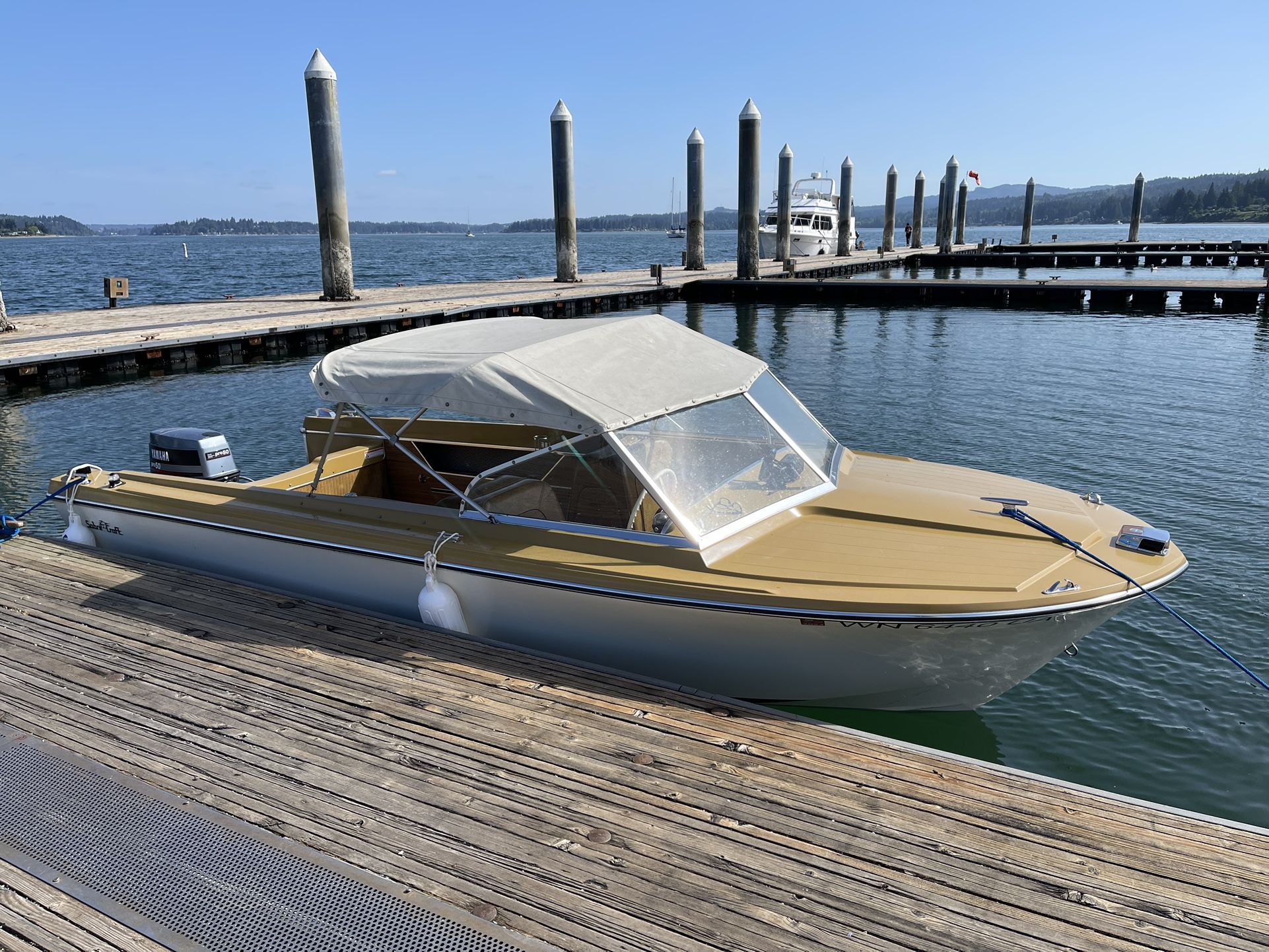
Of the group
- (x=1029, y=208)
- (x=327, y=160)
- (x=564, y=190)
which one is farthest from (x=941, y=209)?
(x=327, y=160)

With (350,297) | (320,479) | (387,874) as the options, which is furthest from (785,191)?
(387,874)

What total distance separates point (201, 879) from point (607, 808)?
1.63m

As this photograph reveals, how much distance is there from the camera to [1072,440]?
12.5 metres

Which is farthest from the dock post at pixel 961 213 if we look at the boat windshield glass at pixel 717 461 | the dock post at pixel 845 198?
the boat windshield glass at pixel 717 461

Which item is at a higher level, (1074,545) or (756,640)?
(1074,545)

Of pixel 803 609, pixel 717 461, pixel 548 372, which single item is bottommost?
pixel 803 609

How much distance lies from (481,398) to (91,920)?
3015 mm

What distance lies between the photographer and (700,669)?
16.2 ft

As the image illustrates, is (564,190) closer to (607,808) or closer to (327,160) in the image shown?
(327,160)

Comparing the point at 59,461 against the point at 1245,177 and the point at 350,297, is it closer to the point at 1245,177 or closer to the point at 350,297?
the point at 350,297

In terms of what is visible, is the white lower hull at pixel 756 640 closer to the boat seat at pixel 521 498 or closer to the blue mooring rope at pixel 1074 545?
the blue mooring rope at pixel 1074 545

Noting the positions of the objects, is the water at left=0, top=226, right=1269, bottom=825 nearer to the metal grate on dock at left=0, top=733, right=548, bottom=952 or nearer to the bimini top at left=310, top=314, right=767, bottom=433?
the bimini top at left=310, top=314, right=767, bottom=433

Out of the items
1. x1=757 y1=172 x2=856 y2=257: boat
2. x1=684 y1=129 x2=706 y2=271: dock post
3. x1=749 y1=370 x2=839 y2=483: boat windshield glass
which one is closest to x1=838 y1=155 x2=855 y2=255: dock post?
x1=757 y1=172 x2=856 y2=257: boat

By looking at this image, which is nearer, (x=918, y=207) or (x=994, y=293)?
(x=994, y=293)
